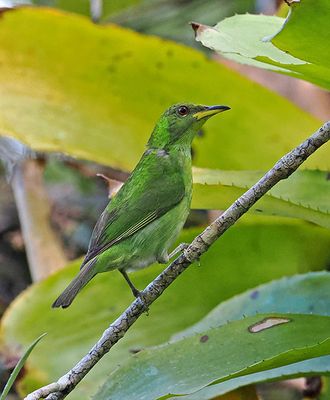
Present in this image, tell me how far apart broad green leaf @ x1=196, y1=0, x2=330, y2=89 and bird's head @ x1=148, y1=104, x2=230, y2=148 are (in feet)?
0.90

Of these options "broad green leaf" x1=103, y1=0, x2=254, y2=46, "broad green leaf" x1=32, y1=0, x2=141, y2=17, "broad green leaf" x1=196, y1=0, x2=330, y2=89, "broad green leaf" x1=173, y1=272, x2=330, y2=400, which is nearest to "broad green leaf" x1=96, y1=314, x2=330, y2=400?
"broad green leaf" x1=173, y1=272, x2=330, y2=400

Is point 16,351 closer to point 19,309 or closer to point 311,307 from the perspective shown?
point 19,309

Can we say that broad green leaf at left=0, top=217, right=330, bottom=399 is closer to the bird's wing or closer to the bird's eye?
the bird's wing

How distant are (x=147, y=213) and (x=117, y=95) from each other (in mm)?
311

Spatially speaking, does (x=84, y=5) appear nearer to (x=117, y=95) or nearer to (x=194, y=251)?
(x=117, y=95)

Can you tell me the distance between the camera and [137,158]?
1.71m

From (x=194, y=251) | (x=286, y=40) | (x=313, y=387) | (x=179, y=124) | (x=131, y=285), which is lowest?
(x=313, y=387)

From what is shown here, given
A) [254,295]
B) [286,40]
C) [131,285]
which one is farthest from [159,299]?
[286,40]

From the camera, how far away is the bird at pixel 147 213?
1466mm

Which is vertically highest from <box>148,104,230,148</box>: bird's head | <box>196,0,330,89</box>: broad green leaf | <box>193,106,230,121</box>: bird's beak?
<box>196,0,330,89</box>: broad green leaf

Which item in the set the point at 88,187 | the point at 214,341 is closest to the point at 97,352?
the point at 214,341

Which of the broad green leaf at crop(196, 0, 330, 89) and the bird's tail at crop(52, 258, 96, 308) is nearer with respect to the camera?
the broad green leaf at crop(196, 0, 330, 89)

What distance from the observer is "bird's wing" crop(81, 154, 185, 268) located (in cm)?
149

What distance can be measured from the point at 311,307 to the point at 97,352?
1.44 ft
